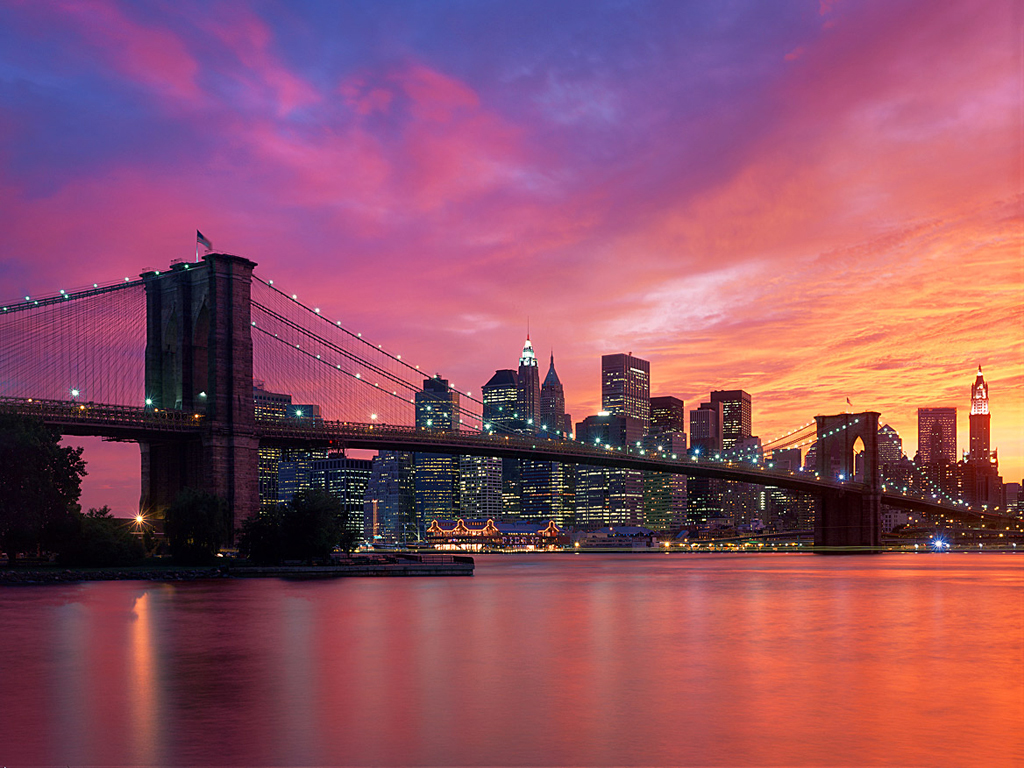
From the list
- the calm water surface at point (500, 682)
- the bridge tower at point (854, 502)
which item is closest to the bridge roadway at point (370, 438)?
the bridge tower at point (854, 502)

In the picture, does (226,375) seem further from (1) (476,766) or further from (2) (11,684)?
(1) (476,766)

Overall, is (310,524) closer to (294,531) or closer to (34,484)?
(294,531)

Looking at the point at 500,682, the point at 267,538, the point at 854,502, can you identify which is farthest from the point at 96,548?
the point at 854,502

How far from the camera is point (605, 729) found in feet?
51.6

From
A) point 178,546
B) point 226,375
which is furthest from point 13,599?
point 226,375

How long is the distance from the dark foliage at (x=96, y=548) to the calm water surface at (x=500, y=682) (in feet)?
48.6

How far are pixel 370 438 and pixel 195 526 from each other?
21496 millimetres

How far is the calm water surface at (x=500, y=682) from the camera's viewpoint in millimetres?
14430

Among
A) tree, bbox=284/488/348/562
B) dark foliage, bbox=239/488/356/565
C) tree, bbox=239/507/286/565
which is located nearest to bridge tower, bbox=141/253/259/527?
tree, bbox=239/507/286/565

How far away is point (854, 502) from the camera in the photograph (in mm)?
124000

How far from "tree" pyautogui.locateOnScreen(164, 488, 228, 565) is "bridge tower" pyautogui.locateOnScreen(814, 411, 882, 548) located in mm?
82619

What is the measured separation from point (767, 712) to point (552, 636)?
41.7 feet

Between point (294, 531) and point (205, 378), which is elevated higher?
point (205, 378)

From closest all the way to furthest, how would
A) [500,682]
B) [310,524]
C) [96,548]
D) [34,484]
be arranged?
[500,682] < [34,484] < [96,548] < [310,524]
